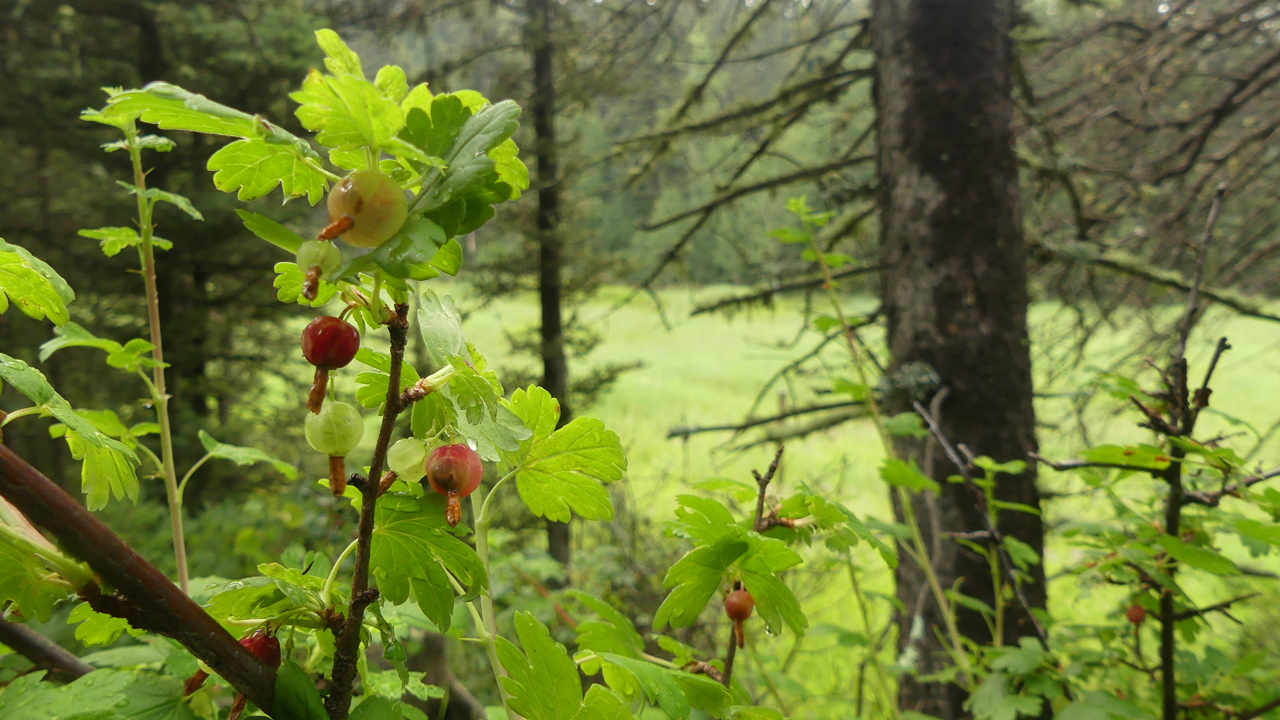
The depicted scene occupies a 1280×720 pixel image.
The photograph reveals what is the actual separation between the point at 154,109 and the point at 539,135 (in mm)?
4954

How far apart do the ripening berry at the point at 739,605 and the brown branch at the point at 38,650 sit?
562 mm

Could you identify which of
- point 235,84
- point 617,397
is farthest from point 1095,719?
point 617,397

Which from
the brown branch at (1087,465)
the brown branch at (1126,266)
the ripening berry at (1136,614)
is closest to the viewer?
the brown branch at (1087,465)

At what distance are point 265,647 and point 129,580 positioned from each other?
0.09 metres

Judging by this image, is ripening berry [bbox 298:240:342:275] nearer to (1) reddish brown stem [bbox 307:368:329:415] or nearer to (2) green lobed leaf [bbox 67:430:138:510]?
(1) reddish brown stem [bbox 307:368:329:415]

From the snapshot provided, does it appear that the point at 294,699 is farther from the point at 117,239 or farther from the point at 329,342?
→ the point at 117,239

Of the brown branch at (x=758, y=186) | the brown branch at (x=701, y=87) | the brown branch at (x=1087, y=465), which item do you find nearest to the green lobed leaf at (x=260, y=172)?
the brown branch at (x=1087, y=465)

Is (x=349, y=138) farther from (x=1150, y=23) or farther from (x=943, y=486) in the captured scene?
(x=1150, y=23)

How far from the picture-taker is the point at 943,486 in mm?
1986

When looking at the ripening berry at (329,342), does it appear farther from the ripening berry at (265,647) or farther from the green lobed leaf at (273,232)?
the ripening berry at (265,647)

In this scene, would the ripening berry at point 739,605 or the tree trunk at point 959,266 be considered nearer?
the ripening berry at point 739,605

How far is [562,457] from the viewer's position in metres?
0.49

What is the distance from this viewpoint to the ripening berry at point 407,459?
399 mm

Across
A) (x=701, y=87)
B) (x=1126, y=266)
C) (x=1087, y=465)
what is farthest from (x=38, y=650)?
(x=701, y=87)
